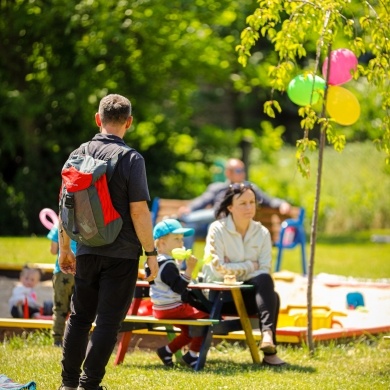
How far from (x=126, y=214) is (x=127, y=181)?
0.19 m

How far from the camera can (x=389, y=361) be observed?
25.0 ft

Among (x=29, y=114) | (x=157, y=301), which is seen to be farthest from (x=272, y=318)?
(x=29, y=114)

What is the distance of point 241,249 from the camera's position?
7.74m

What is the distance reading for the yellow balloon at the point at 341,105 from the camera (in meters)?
7.85

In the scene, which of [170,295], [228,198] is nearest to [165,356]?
[170,295]

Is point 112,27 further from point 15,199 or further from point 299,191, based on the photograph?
point 299,191

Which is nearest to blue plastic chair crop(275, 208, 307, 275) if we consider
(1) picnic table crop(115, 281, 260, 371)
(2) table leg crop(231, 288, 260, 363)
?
(1) picnic table crop(115, 281, 260, 371)

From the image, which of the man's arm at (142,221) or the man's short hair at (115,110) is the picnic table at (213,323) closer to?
the man's arm at (142,221)

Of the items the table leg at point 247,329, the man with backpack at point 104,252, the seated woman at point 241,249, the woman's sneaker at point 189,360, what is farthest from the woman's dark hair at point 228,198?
the man with backpack at point 104,252

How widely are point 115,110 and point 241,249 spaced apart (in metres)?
2.33

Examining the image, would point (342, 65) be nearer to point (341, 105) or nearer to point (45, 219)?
point (341, 105)

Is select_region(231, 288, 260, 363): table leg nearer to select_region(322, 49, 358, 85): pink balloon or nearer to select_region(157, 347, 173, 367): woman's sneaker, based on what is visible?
select_region(157, 347, 173, 367): woman's sneaker

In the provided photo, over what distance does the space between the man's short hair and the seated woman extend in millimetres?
2165

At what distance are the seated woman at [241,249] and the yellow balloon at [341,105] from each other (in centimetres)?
91
